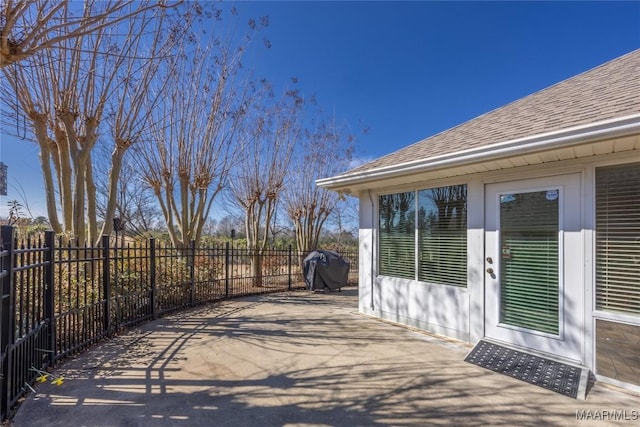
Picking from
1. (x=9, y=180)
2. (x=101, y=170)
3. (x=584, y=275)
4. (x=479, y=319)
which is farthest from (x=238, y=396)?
(x=101, y=170)

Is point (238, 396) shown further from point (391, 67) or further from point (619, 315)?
point (391, 67)

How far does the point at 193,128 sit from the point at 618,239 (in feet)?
26.8

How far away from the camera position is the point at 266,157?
35.0 feet

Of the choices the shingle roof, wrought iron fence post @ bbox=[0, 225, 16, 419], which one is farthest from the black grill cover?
wrought iron fence post @ bbox=[0, 225, 16, 419]

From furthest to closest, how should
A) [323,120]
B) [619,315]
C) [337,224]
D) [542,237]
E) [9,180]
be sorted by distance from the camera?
[337,224] < [323,120] < [9,180] < [542,237] < [619,315]

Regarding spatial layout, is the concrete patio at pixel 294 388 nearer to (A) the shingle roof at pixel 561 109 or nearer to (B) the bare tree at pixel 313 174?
(A) the shingle roof at pixel 561 109

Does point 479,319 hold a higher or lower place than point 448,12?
lower

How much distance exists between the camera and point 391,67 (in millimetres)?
10844

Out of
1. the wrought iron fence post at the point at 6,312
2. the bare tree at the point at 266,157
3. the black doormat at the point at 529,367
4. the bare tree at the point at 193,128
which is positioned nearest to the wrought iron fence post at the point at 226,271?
the bare tree at the point at 193,128

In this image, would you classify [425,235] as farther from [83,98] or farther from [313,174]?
[313,174]

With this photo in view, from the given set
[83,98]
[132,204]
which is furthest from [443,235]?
[132,204]

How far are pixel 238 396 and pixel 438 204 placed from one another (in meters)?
3.75

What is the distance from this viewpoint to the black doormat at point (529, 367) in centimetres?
318

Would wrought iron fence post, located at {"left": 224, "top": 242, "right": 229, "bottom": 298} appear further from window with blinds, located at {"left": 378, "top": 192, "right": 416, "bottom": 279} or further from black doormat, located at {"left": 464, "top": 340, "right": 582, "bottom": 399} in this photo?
black doormat, located at {"left": 464, "top": 340, "right": 582, "bottom": 399}
